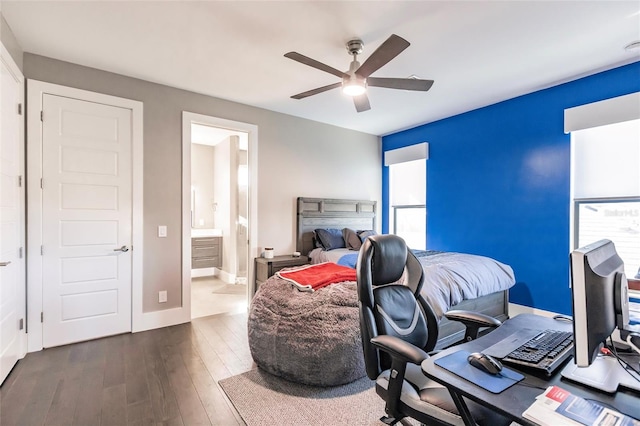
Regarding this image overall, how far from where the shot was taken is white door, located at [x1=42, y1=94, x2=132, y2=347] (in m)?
2.93

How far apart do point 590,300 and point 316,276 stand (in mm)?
2205

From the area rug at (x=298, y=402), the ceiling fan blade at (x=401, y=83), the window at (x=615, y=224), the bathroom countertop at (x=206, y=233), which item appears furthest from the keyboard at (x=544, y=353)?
the bathroom countertop at (x=206, y=233)

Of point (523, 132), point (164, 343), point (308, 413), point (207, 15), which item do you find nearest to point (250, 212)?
point (164, 343)

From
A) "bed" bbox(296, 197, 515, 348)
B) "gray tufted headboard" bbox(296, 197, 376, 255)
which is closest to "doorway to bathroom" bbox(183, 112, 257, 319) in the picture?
"gray tufted headboard" bbox(296, 197, 376, 255)

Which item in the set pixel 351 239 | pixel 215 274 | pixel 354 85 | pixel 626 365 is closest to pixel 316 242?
pixel 351 239

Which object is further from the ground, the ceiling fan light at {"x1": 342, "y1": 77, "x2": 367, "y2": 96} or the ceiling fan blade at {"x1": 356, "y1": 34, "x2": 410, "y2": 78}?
the ceiling fan blade at {"x1": 356, "y1": 34, "x2": 410, "y2": 78}

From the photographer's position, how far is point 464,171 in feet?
14.8

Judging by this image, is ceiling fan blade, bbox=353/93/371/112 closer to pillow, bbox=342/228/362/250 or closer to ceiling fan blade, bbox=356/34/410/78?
ceiling fan blade, bbox=356/34/410/78

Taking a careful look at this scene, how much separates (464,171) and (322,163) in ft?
7.14

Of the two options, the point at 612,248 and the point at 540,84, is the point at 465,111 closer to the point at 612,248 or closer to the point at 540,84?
the point at 540,84

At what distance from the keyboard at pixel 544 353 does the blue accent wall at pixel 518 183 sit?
2.76m

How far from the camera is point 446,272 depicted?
2.92 meters

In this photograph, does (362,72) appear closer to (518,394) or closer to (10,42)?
(518,394)

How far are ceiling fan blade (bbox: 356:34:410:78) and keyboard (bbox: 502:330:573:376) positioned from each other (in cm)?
185
